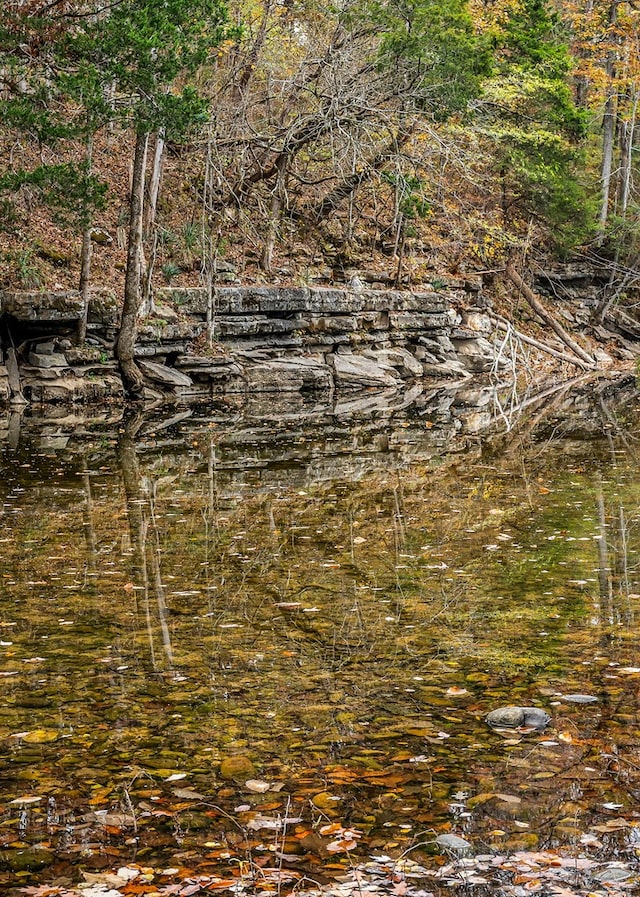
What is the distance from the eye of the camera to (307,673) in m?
5.71

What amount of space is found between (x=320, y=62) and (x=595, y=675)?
62.9 feet

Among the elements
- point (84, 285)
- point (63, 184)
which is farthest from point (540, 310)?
point (63, 184)

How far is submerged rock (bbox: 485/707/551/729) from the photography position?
4898 mm

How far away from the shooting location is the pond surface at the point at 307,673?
387cm

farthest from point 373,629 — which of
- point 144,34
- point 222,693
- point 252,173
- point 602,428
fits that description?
point 252,173

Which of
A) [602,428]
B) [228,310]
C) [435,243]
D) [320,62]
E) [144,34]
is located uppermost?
[320,62]

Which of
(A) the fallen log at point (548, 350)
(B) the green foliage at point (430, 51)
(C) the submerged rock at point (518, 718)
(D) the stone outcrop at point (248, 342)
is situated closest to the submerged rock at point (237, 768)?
(C) the submerged rock at point (518, 718)

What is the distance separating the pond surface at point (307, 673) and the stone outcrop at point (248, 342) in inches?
352

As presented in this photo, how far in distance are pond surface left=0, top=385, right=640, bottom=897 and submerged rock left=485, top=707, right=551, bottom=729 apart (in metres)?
0.10

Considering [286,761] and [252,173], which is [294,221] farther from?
[286,761]

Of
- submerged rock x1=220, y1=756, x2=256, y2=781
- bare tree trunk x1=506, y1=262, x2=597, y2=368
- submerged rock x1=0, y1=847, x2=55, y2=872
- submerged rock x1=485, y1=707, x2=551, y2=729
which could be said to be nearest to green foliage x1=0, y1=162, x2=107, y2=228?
submerged rock x1=220, y1=756, x2=256, y2=781

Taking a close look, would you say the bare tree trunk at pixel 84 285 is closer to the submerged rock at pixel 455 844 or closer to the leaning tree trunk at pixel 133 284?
the leaning tree trunk at pixel 133 284

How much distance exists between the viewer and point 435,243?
3359cm

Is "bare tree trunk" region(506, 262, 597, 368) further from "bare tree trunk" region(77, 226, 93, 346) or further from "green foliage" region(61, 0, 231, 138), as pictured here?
"green foliage" region(61, 0, 231, 138)
